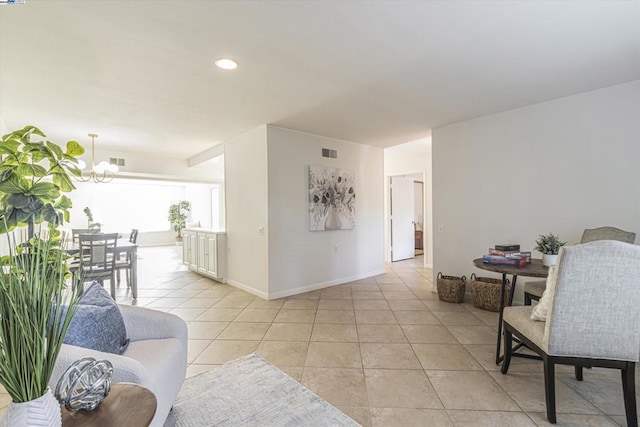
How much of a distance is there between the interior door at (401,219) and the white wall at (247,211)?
3750 millimetres

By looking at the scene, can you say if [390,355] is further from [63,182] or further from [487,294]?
[63,182]

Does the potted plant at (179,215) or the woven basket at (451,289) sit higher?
the potted plant at (179,215)

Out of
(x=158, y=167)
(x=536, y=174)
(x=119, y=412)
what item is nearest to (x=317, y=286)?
(x=536, y=174)

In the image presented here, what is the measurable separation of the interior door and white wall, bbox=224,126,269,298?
3.75 m

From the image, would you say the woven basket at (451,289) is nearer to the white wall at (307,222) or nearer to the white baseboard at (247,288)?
the white wall at (307,222)

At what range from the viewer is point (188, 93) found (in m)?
3.04

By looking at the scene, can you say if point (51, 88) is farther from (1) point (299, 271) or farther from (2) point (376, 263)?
(2) point (376, 263)

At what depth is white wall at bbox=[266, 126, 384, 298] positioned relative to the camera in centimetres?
423

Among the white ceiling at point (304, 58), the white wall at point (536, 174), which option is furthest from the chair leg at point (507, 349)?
the white ceiling at point (304, 58)

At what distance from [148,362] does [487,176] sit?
4.15m

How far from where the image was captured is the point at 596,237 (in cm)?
280

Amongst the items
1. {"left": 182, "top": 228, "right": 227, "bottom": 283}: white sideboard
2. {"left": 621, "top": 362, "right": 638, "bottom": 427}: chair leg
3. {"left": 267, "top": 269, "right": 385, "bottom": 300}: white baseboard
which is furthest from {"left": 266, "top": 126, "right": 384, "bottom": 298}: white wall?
{"left": 621, "top": 362, "right": 638, "bottom": 427}: chair leg

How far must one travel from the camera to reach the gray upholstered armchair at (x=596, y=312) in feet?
5.32

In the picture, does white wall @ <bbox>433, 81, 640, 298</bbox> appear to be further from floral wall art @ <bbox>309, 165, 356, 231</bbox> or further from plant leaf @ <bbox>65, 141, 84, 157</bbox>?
plant leaf @ <bbox>65, 141, 84, 157</bbox>
